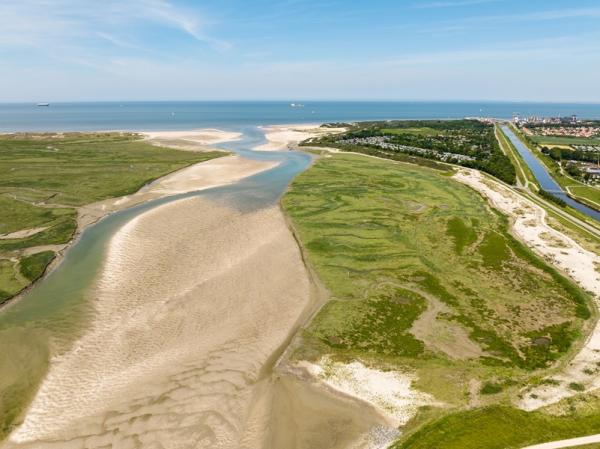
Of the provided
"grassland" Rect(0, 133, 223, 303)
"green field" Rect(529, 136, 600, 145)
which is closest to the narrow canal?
"green field" Rect(529, 136, 600, 145)

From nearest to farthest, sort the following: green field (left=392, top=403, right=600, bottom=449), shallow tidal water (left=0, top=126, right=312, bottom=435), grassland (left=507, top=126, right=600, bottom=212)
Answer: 1. green field (left=392, top=403, right=600, bottom=449)
2. shallow tidal water (left=0, top=126, right=312, bottom=435)
3. grassland (left=507, top=126, right=600, bottom=212)

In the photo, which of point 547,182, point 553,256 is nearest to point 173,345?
point 553,256

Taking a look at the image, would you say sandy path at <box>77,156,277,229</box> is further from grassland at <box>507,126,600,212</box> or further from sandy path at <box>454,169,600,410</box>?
grassland at <box>507,126,600,212</box>

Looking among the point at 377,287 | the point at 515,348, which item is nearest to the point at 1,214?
the point at 377,287

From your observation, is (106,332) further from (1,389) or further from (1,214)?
(1,214)

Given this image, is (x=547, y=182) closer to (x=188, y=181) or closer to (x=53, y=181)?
(x=188, y=181)

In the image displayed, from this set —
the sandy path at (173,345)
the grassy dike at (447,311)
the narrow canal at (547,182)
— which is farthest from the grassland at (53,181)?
the narrow canal at (547,182)

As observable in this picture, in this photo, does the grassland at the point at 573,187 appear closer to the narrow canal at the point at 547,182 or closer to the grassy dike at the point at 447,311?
the narrow canal at the point at 547,182
